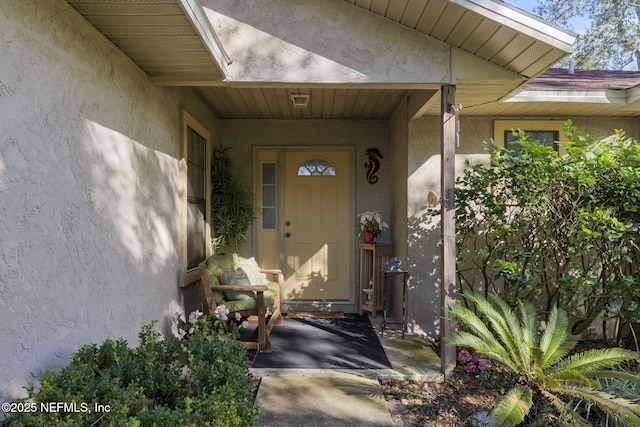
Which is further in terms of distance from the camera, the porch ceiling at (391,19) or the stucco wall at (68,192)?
the porch ceiling at (391,19)

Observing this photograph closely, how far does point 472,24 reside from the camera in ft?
8.46

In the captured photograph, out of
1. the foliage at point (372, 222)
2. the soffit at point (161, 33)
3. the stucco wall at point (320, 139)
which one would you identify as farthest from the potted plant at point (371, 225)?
the soffit at point (161, 33)

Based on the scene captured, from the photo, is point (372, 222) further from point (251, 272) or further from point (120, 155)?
point (120, 155)

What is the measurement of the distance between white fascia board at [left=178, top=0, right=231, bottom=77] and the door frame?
7.64 feet

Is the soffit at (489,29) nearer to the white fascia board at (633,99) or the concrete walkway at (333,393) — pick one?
the white fascia board at (633,99)

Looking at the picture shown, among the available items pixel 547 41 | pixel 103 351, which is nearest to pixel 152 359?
pixel 103 351

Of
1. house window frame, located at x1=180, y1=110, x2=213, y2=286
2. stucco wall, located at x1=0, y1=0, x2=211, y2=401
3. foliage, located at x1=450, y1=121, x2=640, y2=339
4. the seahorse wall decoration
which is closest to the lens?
stucco wall, located at x1=0, y1=0, x2=211, y2=401

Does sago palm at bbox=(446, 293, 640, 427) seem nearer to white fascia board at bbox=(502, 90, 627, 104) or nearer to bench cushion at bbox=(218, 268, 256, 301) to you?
bench cushion at bbox=(218, 268, 256, 301)

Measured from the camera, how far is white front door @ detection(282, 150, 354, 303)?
202 inches

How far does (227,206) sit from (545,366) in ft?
11.9

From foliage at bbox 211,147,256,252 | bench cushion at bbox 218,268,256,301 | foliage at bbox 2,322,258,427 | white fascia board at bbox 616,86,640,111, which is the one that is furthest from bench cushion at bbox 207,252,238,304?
white fascia board at bbox 616,86,640,111

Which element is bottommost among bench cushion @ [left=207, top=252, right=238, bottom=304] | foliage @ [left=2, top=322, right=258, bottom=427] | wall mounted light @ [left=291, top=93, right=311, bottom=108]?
foliage @ [left=2, top=322, right=258, bottom=427]

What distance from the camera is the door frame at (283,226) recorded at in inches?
198

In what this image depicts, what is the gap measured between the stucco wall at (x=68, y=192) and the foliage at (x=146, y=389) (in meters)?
0.22
